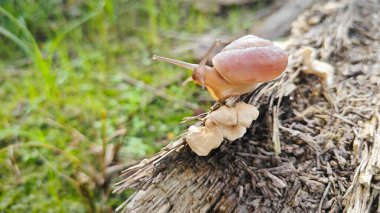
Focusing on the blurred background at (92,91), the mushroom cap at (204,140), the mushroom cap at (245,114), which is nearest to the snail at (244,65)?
the mushroom cap at (245,114)

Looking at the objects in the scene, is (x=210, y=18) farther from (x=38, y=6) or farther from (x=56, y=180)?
(x=56, y=180)

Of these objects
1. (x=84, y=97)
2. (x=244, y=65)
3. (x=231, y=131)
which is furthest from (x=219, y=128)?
Result: (x=84, y=97)

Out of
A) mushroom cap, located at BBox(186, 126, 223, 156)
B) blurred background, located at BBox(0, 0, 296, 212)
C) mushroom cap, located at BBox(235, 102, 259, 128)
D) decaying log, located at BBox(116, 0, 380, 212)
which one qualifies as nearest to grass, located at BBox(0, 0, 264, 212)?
blurred background, located at BBox(0, 0, 296, 212)

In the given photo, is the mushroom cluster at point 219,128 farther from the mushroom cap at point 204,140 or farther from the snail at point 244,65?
the snail at point 244,65

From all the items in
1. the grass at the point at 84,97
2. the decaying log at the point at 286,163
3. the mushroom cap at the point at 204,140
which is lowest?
the grass at the point at 84,97

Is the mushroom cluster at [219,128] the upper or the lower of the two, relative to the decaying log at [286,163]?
upper

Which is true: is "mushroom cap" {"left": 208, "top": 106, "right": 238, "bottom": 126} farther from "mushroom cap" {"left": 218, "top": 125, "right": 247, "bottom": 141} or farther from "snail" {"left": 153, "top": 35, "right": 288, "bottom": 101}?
"snail" {"left": 153, "top": 35, "right": 288, "bottom": 101}

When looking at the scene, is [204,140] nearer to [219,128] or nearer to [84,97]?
[219,128]

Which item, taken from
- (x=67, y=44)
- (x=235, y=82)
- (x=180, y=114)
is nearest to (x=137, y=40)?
(x=67, y=44)
